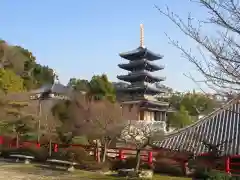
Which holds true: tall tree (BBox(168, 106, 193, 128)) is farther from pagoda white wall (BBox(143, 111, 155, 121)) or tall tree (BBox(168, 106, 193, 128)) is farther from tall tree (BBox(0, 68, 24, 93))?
tall tree (BBox(0, 68, 24, 93))

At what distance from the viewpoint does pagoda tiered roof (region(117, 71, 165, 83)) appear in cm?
3612

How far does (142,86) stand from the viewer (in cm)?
3553

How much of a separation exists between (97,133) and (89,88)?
12.8 metres

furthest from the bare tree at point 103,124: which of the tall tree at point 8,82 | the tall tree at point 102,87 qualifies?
the tall tree at point 8,82

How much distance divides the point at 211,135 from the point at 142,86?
24.3 meters

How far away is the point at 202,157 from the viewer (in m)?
11.3

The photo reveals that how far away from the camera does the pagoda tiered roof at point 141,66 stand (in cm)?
3609

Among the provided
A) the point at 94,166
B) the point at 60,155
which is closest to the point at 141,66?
the point at 60,155

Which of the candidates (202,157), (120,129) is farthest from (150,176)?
(120,129)

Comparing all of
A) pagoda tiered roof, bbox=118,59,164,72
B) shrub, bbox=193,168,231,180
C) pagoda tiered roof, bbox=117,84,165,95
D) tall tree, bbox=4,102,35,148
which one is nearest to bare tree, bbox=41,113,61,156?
tall tree, bbox=4,102,35,148

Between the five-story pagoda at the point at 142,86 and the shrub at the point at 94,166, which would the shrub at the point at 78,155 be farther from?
the five-story pagoda at the point at 142,86

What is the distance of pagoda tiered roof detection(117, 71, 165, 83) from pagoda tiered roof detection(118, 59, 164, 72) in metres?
0.65

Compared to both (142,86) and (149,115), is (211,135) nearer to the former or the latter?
(142,86)

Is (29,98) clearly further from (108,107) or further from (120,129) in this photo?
(120,129)
